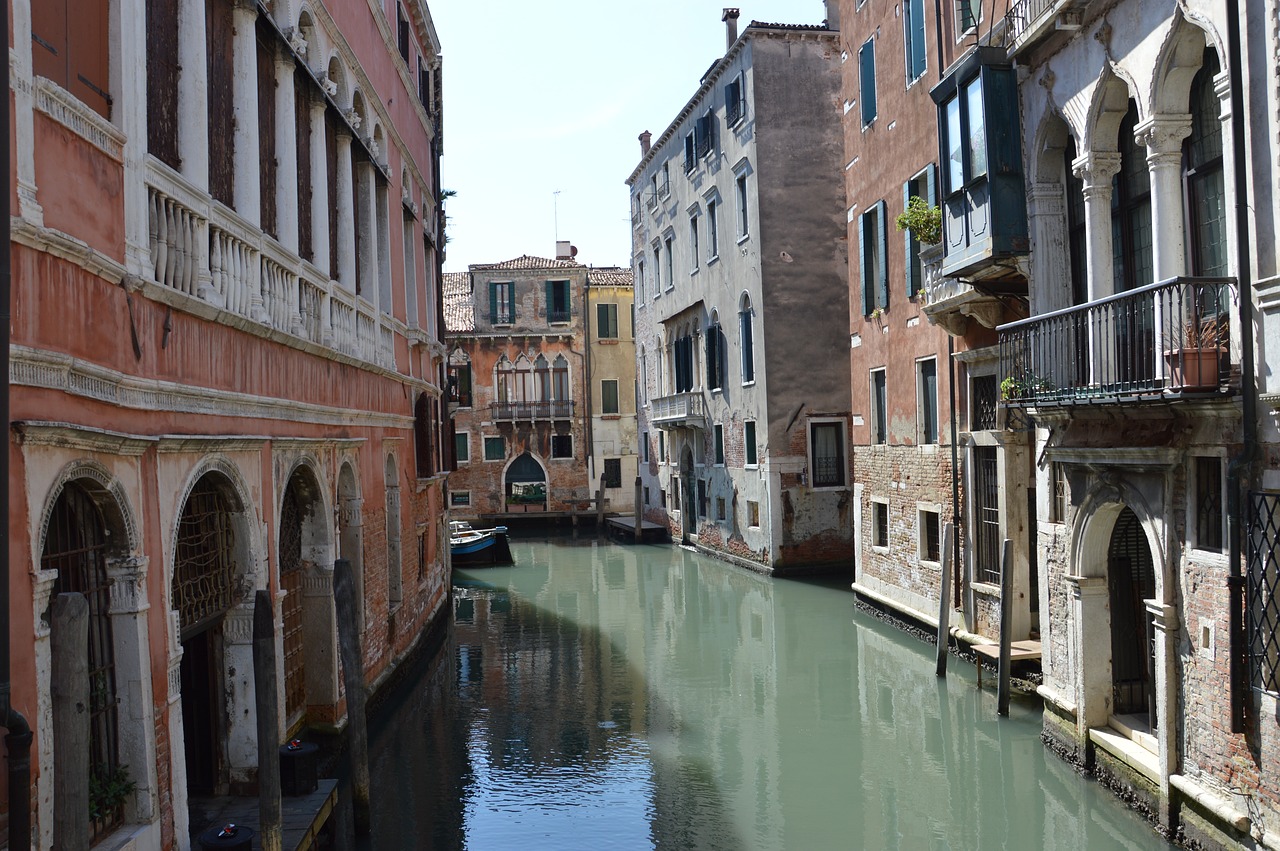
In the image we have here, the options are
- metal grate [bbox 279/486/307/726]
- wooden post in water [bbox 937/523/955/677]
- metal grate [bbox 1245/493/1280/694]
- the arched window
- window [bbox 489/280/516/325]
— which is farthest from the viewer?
window [bbox 489/280/516/325]

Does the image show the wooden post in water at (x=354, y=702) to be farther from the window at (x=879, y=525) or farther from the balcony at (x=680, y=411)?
the balcony at (x=680, y=411)

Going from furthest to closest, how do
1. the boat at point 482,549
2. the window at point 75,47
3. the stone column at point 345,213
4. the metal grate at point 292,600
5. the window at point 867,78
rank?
the boat at point 482,549 < the window at point 867,78 < the stone column at point 345,213 < the metal grate at point 292,600 < the window at point 75,47

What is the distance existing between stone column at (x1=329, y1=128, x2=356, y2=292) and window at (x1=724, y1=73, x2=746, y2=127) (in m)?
11.5

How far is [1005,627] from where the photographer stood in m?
9.68

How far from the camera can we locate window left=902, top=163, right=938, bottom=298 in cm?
1273

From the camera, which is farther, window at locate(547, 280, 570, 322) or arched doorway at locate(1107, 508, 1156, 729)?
window at locate(547, 280, 570, 322)

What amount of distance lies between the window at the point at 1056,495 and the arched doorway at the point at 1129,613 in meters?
0.48

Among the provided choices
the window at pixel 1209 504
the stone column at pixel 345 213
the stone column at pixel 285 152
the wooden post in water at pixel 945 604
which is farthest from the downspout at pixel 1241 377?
the stone column at pixel 345 213

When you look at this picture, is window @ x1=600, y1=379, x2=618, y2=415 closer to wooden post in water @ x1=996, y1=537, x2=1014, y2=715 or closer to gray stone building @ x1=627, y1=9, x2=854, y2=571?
gray stone building @ x1=627, y1=9, x2=854, y2=571

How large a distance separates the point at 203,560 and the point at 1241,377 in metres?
5.98

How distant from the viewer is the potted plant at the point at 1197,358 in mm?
6098

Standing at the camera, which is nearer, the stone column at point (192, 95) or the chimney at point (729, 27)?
the stone column at point (192, 95)

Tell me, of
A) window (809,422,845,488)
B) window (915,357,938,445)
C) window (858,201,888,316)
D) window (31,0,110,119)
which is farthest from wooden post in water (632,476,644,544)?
window (31,0,110,119)

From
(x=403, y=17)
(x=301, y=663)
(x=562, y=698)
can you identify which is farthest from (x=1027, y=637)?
(x=403, y=17)
